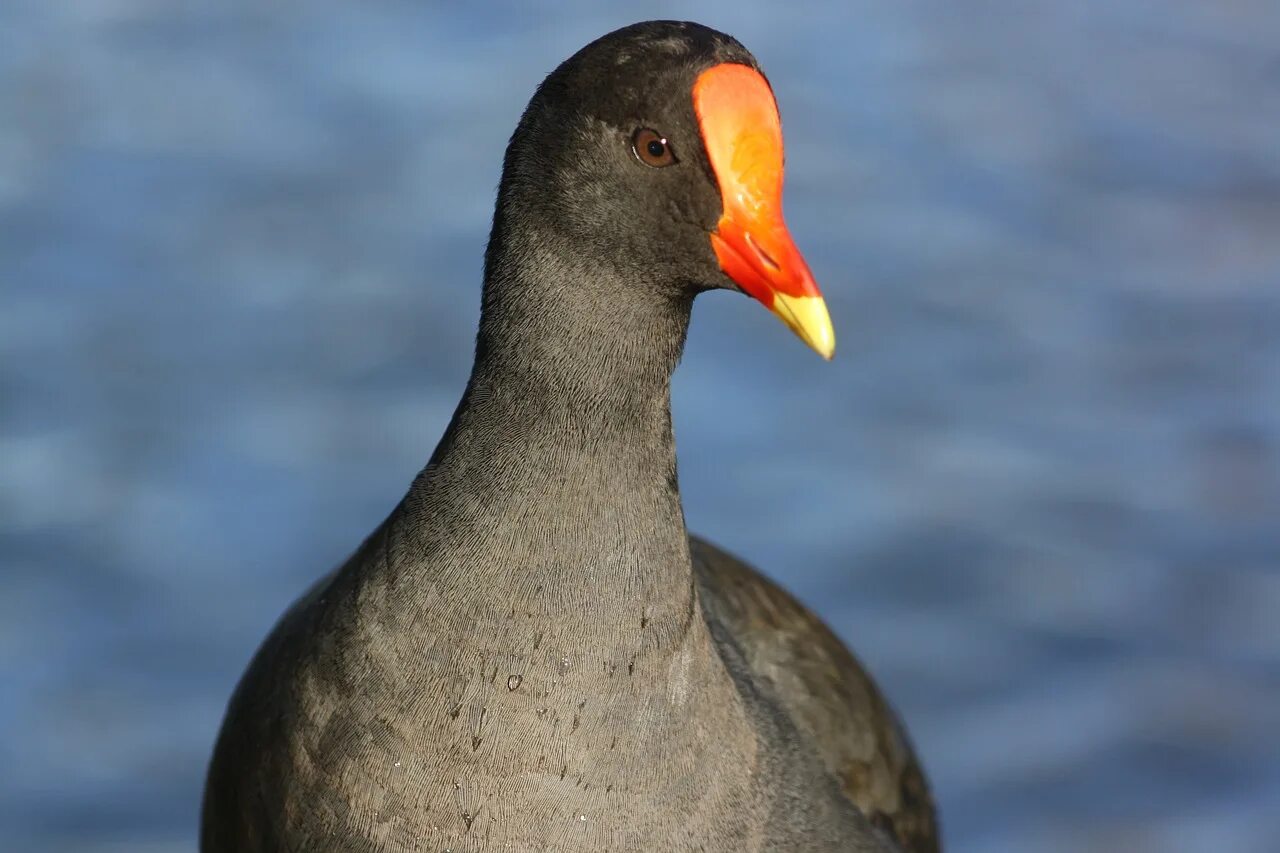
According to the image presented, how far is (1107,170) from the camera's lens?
22.0 feet

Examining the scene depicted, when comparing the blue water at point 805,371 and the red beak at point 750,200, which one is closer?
the red beak at point 750,200

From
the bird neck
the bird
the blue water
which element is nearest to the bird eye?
the bird

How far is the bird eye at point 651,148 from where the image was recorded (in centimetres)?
250

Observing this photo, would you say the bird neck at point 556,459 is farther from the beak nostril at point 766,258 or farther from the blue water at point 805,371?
the blue water at point 805,371

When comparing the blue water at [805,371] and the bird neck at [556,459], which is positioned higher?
the blue water at [805,371]

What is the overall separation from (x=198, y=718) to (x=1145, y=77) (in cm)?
402

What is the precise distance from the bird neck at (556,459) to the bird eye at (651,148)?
0.14m

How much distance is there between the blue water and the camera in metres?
4.86

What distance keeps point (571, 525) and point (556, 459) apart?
0.08 m

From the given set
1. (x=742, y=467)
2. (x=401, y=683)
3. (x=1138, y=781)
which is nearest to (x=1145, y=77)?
(x=742, y=467)

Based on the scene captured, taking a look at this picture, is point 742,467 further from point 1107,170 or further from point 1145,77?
point 1145,77

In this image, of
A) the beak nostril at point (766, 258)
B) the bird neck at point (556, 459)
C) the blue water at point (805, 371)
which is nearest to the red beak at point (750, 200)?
the beak nostril at point (766, 258)

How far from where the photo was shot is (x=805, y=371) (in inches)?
229

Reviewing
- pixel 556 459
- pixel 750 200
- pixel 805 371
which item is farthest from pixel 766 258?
pixel 805 371
